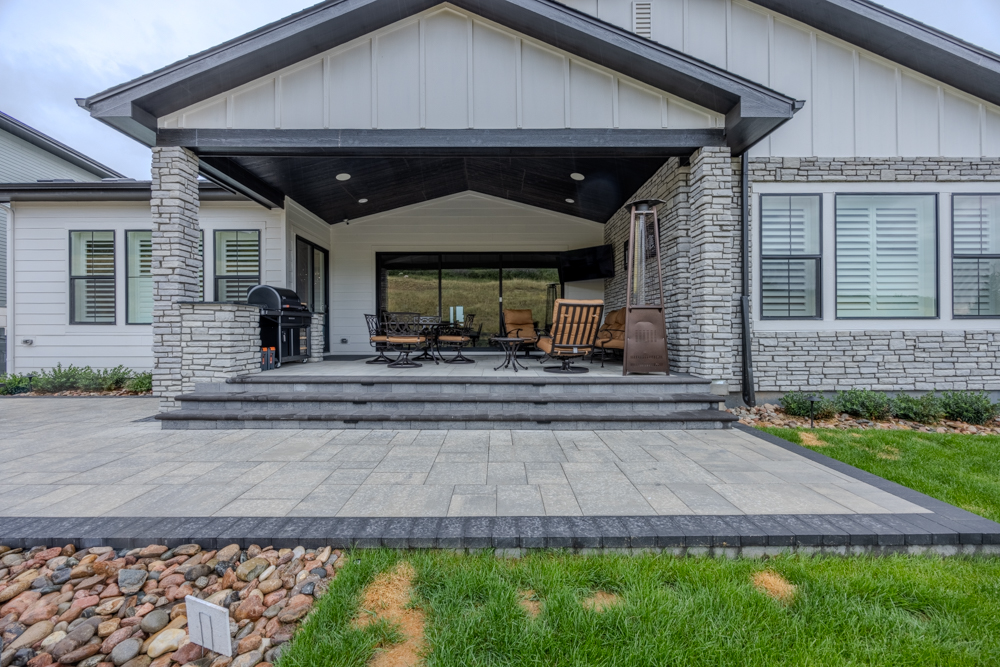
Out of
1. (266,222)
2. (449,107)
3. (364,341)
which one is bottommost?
(364,341)

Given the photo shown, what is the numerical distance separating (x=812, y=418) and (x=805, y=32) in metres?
4.89

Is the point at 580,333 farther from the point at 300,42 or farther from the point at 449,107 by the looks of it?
the point at 300,42

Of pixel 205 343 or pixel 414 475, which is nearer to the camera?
pixel 414 475

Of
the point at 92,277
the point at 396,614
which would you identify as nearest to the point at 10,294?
the point at 92,277

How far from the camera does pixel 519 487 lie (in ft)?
9.16

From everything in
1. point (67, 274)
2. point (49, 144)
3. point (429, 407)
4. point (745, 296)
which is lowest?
point (429, 407)

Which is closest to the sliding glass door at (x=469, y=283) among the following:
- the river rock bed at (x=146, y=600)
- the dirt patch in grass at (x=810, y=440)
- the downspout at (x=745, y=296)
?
the downspout at (x=745, y=296)

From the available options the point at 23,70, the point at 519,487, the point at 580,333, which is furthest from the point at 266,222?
the point at 23,70

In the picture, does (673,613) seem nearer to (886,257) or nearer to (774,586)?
(774,586)

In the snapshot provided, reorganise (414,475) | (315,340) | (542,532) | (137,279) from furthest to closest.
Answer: (137,279)
(315,340)
(414,475)
(542,532)

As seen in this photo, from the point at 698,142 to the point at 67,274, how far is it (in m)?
10.2

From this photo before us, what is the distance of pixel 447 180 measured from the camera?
27.4ft

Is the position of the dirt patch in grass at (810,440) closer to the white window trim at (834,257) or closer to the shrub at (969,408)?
the white window trim at (834,257)

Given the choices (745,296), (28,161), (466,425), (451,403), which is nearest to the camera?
(466,425)
